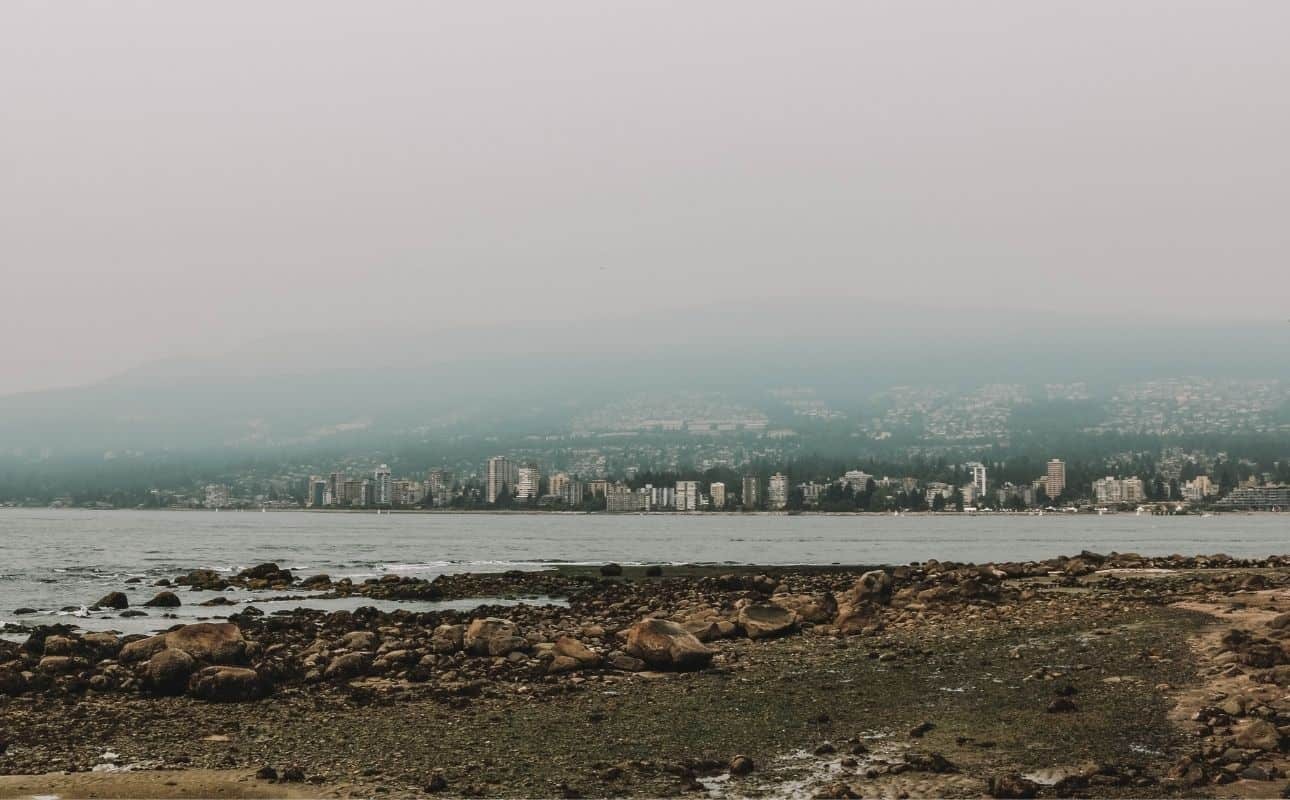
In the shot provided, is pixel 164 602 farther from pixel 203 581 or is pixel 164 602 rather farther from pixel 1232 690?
pixel 1232 690

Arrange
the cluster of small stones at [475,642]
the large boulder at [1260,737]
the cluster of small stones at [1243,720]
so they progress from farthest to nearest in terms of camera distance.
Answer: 1. the cluster of small stones at [475,642]
2. the large boulder at [1260,737]
3. the cluster of small stones at [1243,720]

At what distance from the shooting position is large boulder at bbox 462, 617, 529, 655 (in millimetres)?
23391

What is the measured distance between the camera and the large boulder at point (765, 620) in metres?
25.5

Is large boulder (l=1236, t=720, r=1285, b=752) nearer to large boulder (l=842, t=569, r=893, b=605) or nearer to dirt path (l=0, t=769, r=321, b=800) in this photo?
dirt path (l=0, t=769, r=321, b=800)

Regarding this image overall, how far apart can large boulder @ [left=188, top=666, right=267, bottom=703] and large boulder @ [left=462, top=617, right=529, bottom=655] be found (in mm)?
5026

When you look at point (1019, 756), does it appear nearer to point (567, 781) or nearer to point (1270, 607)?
point (567, 781)

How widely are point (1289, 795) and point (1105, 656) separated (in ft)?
27.5

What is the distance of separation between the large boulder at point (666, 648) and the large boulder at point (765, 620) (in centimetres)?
379

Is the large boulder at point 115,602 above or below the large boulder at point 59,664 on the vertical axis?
below

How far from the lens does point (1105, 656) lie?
20.2 m

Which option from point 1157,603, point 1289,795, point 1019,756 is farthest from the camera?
point 1157,603

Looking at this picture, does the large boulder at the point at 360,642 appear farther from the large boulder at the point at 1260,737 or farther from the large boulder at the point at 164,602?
the large boulder at the point at 164,602

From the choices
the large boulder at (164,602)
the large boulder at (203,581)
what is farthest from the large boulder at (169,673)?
the large boulder at (203,581)

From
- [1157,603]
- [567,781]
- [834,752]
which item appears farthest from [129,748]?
[1157,603]
